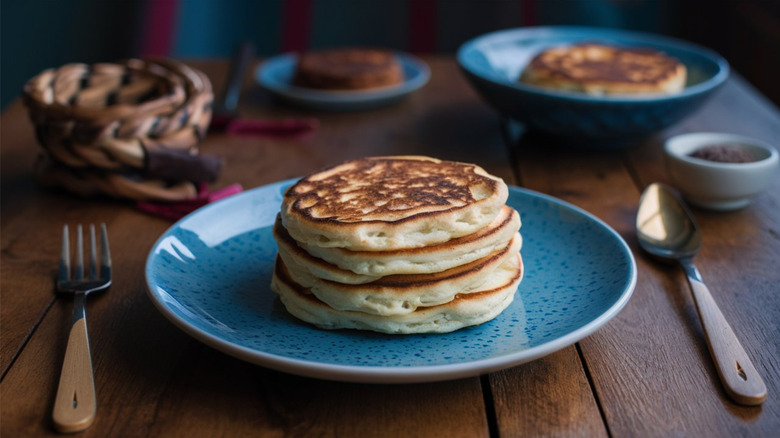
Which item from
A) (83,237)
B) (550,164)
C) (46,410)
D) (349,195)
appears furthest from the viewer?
(550,164)

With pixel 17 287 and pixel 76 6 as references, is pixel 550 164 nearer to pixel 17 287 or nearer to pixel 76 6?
pixel 17 287

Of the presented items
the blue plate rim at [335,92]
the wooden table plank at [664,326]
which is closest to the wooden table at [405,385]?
the wooden table plank at [664,326]

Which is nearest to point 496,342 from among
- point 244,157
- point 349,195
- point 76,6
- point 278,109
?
point 349,195

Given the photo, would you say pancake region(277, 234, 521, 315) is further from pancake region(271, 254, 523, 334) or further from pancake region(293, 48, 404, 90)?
pancake region(293, 48, 404, 90)

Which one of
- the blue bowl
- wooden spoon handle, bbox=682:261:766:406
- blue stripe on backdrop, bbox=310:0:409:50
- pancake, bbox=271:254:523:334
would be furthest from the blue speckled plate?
blue stripe on backdrop, bbox=310:0:409:50

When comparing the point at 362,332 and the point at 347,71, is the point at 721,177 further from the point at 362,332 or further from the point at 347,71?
the point at 347,71

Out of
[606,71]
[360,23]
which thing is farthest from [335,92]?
[360,23]

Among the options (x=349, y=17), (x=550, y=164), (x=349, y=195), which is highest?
(x=349, y=195)
